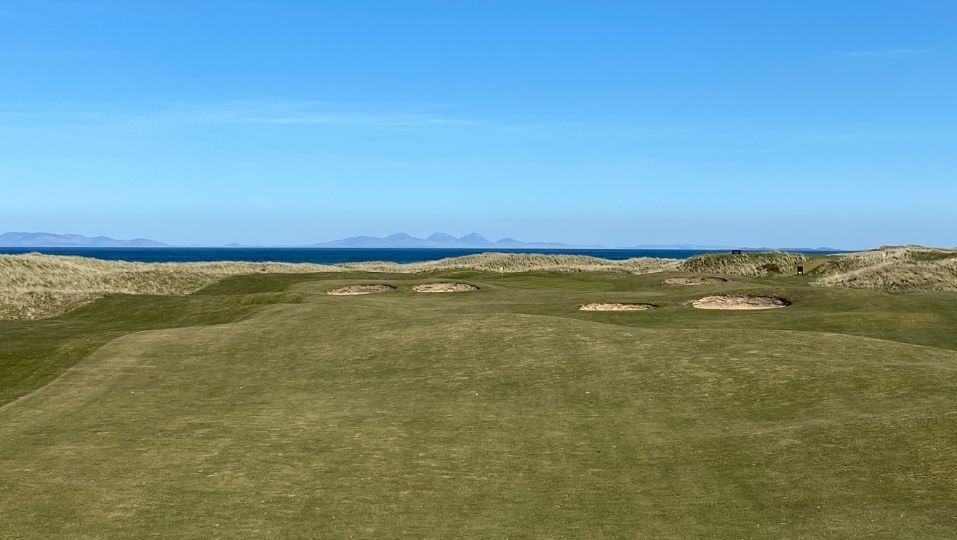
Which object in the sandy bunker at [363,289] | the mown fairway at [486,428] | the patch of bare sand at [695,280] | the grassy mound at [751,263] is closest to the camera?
the mown fairway at [486,428]

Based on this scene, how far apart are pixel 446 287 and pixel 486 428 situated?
41.0m

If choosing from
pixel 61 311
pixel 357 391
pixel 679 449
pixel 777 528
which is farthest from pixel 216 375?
pixel 61 311

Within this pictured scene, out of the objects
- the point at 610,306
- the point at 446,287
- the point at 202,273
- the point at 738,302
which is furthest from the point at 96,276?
the point at 738,302

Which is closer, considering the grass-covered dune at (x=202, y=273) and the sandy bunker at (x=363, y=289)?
the grass-covered dune at (x=202, y=273)

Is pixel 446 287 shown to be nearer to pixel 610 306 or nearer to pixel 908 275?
pixel 610 306

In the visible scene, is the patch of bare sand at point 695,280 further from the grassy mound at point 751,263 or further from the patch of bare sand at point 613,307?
the grassy mound at point 751,263

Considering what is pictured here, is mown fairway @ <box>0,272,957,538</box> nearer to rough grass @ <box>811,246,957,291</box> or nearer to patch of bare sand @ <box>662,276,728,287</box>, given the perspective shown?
patch of bare sand @ <box>662,276,728,287</box>

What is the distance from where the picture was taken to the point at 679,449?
17719mm

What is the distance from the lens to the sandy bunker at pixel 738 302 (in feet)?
147

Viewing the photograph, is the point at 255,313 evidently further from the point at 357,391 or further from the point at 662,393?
the point at 662,393

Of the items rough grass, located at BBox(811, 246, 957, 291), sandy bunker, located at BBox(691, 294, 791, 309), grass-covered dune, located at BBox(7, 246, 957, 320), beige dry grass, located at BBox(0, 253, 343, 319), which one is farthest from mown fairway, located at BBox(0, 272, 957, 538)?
beige dry grass, located at BBox(0, 253, 343, 319)

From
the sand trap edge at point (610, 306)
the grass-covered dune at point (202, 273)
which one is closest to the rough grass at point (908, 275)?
the grass-covered dune at point (202, 273)

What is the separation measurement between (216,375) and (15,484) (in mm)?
12619

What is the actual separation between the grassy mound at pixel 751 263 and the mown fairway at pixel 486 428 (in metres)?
57.8
